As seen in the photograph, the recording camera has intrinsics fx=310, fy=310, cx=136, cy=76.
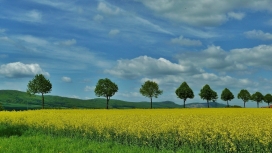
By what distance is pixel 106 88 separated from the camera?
292ft

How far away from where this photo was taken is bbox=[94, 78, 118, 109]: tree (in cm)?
8850

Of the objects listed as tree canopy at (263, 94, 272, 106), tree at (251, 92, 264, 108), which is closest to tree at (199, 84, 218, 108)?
tree at (251, 92, 264, 108)

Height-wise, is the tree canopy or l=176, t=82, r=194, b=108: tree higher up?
l=176, t=82, r=194, b=108: tree

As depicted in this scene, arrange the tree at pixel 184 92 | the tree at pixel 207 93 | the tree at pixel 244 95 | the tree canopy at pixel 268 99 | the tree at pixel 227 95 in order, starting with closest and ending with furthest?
the tree at pixel 184 92
the tree at pixel 207 93
the tree at pixel 227 95
the tree at pixel 244 95
the tree canopy at pixel 268 99

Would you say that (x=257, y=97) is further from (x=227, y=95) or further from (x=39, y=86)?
(x=39, y=86)

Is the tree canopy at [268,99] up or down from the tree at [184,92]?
down

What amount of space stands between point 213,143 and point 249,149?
1.85 m

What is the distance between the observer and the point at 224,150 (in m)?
15.4

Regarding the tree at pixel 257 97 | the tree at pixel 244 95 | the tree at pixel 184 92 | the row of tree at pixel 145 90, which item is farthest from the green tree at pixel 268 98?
the tree at pixel 184 92

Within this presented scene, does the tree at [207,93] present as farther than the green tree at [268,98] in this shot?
No

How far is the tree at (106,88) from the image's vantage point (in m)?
88.5

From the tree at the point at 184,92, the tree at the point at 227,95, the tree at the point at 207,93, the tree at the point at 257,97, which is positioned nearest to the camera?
the tree at the point at 184,92

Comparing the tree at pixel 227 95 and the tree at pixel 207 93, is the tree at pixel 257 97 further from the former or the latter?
the tree at pixel 207 93

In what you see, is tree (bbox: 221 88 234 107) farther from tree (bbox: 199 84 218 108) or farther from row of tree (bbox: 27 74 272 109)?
tree (bbox: 199 84 218 108)
